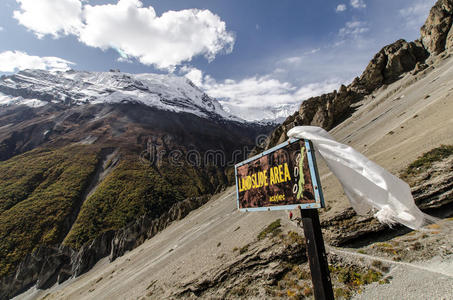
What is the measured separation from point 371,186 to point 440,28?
78.0 metres

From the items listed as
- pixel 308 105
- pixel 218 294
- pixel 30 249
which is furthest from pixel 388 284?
pixel 30 249

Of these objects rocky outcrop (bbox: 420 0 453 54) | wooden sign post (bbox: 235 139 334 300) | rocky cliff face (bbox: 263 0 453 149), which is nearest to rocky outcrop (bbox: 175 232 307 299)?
wooden sign post (bbox: 235 139 334 300)

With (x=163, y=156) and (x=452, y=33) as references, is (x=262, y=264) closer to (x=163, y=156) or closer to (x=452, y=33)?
(x=452, y=33)

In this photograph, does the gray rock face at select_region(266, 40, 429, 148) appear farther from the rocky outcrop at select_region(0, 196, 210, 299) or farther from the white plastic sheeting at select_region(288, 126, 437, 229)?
the white plastic sheeting at select_region(288, 126, 437, 229)

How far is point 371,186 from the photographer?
2760 millimetres

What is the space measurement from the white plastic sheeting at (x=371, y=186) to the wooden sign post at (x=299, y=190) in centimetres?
30

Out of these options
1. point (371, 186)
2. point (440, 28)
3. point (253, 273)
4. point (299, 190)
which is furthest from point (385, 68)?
point (299, 190)

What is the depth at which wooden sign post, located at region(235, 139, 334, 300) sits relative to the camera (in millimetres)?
3156

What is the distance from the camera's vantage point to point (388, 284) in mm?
6426

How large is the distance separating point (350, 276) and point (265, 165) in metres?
6.70

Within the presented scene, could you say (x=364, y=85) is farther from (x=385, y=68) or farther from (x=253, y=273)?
(x=253, y=273)

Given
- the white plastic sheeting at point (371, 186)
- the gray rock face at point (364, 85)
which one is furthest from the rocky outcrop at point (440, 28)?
the white plastic sheeting at point (371, 186)

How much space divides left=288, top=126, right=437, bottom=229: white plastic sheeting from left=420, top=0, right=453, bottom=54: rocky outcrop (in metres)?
71.2

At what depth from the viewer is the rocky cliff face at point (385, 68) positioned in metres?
50.5
